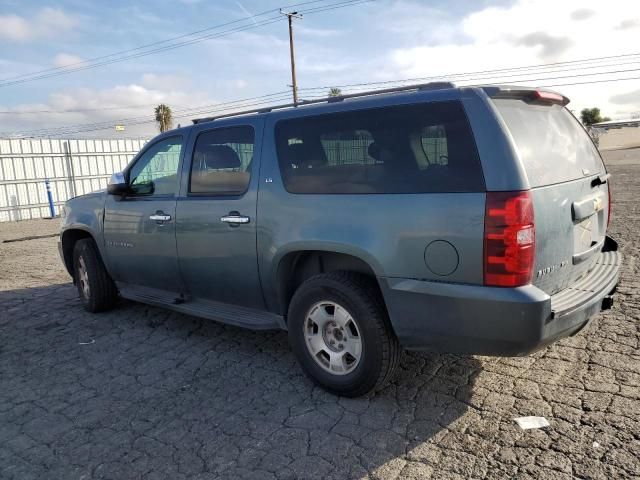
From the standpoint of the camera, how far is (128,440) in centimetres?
301

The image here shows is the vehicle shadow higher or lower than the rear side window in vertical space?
lower

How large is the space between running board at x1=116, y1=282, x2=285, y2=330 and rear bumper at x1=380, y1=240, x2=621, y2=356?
3.73ft

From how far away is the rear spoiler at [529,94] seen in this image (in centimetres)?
283

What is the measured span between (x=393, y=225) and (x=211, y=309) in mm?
1964

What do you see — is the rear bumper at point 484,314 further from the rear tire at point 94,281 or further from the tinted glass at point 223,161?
the rear tire at point 94,281

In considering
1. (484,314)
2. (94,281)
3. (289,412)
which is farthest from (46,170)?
(484,314)

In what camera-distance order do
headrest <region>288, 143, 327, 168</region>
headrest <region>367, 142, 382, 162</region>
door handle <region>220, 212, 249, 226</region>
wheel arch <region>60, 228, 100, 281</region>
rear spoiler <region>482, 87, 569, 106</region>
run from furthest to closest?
1. wheel arch <region>60, 228, 100, 281</region>
2. door handle <region>220, 212, 249, 226</region>
3. headrest <region>288, 143, 327, 168</region>
4. headrest <region>367, 142, 382, 162</region>
5. rear spoiler <region>482, 87, 569, 106</region>

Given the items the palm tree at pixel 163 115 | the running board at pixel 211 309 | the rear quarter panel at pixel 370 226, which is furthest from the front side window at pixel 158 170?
the palm tree at pixel 163 115

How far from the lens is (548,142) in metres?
3.03

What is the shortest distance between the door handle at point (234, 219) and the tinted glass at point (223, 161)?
0.17 metres

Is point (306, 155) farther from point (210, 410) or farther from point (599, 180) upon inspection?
point (599, 180)

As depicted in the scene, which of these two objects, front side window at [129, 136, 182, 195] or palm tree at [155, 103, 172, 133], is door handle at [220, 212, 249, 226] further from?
palm tree at [155, 103, 172, 133]

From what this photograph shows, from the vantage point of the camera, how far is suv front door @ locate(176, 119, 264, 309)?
378cm

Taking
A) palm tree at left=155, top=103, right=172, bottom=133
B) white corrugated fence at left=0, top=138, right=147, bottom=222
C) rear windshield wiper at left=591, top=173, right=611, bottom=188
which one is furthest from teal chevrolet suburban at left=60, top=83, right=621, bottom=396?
palm tree at left=155, top=103, right=172, bottom=133
